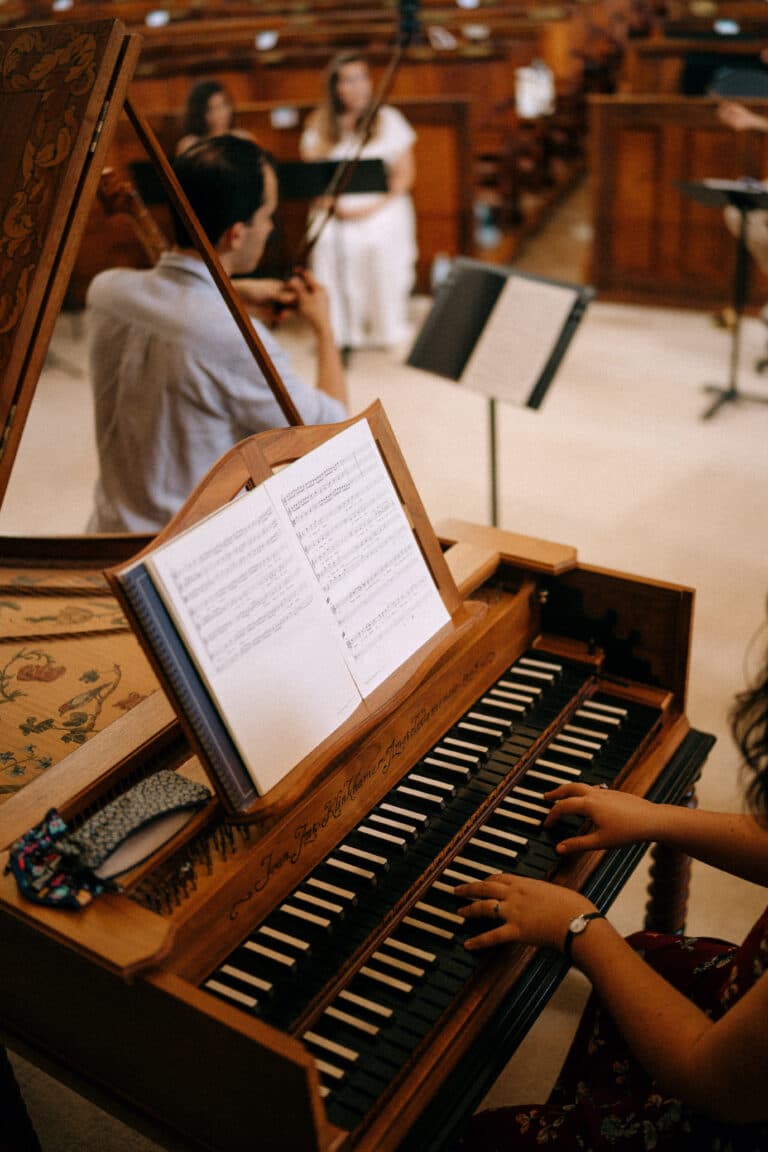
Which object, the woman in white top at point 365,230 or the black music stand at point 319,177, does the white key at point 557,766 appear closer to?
the black music stand at point 319,177

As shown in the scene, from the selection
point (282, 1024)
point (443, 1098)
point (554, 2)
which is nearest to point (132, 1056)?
point (282, 1024)

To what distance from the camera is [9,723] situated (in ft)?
5.72

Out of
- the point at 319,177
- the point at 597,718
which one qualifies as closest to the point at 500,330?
the point at 597,718

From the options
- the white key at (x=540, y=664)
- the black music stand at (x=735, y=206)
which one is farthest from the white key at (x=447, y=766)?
the black music stand at (x=735, y=206)

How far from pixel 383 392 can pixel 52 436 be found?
170cm

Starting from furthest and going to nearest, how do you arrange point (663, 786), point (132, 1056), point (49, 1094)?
point (49, 1094) < point (663, 786) < point (132, 1056)

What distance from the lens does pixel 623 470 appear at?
476 cm

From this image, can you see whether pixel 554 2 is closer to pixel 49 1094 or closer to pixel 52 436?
pixel 52 436

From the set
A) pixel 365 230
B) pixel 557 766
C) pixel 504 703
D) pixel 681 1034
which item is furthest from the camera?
pixel 365 230

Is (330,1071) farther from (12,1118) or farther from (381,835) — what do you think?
(12,1118)

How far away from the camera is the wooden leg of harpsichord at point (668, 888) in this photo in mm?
2141

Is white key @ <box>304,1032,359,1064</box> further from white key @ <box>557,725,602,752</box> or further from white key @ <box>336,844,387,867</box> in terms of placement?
white key @ <box>557,725,602,752</box>

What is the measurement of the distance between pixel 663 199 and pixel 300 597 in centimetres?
557

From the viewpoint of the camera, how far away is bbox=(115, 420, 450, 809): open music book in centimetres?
131
